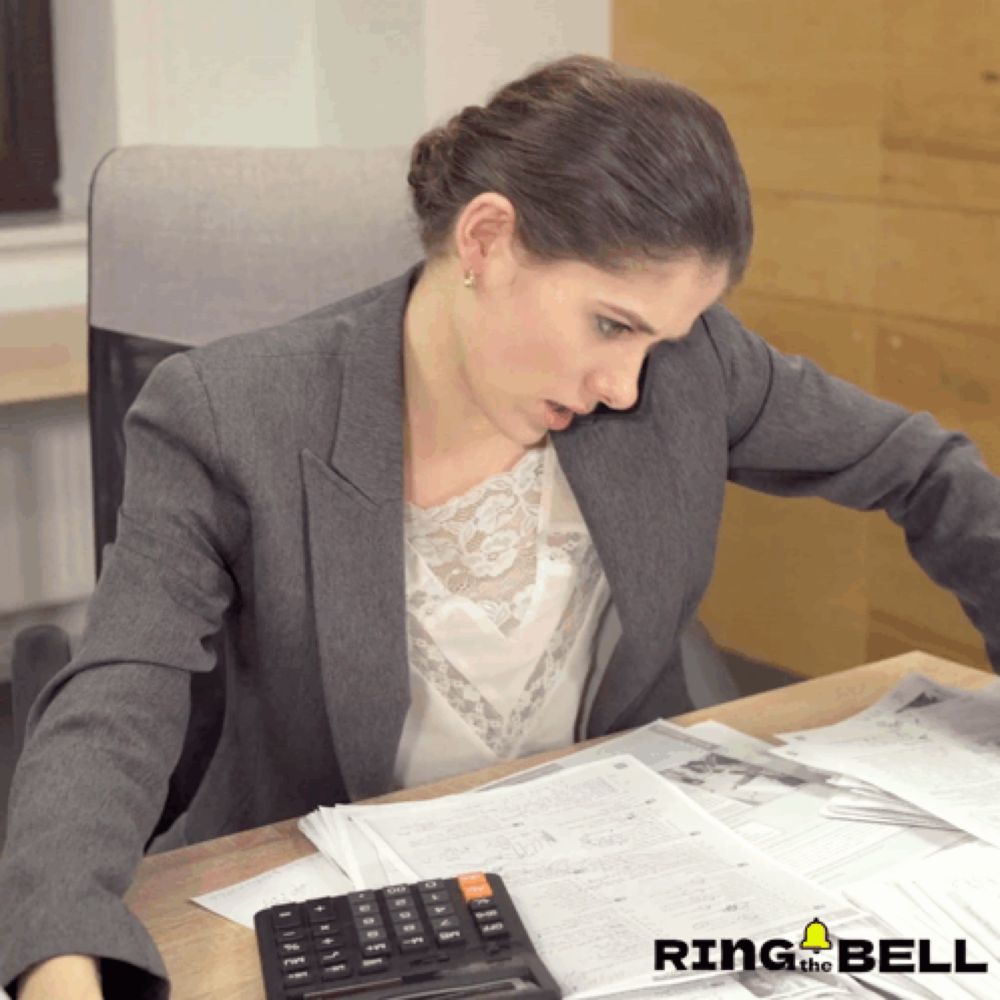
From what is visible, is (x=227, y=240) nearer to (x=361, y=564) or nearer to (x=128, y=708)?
(x=361, y=564)

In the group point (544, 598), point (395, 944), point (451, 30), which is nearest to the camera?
point (395, 944)

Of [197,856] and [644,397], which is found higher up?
[644,397]

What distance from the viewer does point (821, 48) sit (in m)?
2.38

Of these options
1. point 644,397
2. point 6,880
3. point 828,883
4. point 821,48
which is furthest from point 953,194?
point 6,880

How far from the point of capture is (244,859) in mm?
1092

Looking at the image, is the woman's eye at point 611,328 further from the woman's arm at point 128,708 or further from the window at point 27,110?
the window at point 27,110

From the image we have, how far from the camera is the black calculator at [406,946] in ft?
2.93

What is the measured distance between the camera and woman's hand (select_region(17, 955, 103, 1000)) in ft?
2.81

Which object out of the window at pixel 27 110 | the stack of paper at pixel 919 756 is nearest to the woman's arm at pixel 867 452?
the stack of paper at pixel 919 756

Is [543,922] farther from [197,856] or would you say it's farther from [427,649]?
[427,649]

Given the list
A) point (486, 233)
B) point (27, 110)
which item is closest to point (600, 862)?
point (486, 233)

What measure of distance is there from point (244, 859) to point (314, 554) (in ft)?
0.84

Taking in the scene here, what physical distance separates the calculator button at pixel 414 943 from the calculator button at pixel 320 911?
5 cm

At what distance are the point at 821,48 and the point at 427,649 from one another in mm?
1428
